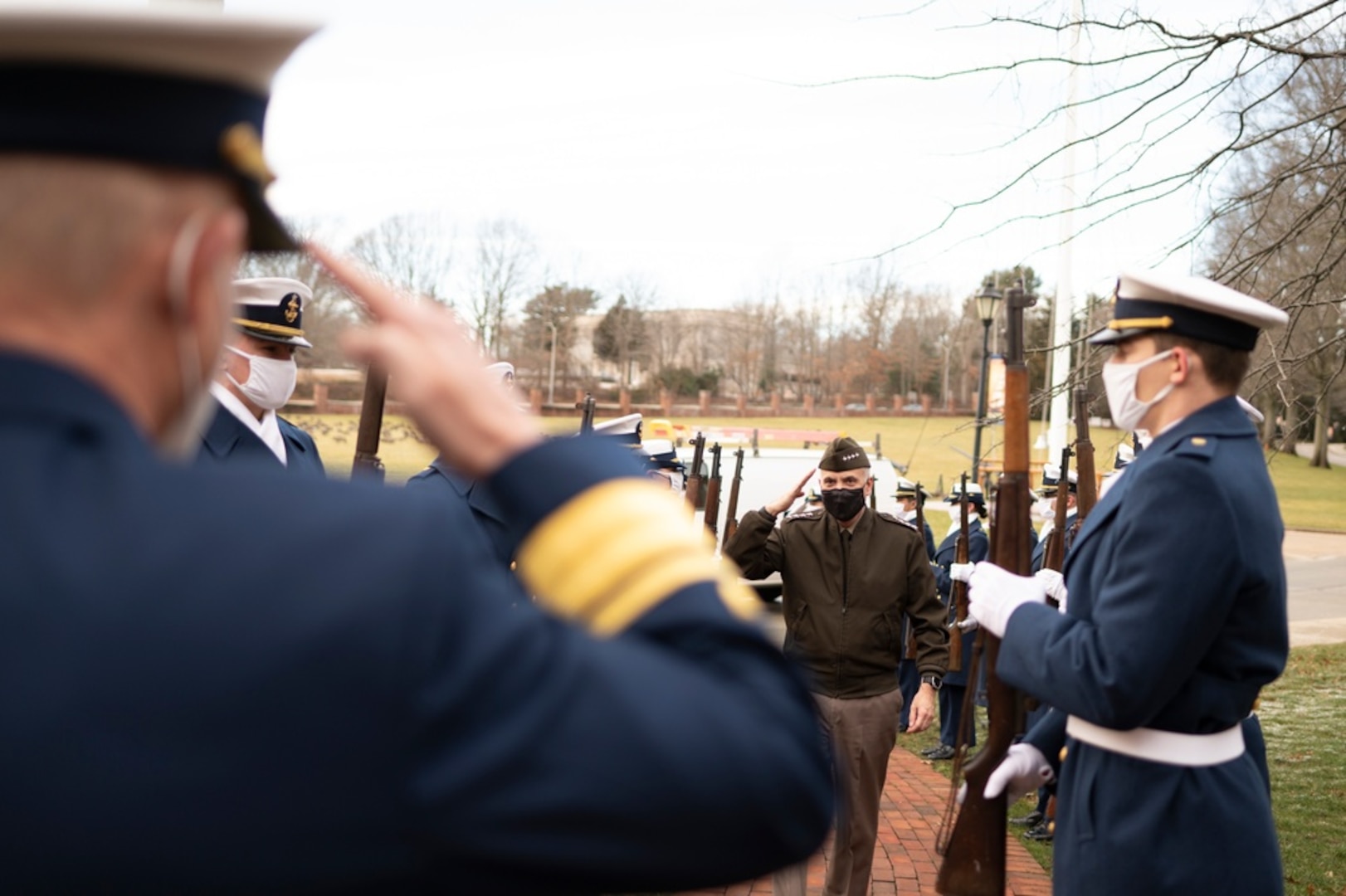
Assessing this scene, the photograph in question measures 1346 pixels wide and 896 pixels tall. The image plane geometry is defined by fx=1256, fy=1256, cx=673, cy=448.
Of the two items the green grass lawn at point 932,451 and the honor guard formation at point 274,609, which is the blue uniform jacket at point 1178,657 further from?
the green grass lawn at point 932,451

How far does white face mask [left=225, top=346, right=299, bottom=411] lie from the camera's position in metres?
4.46

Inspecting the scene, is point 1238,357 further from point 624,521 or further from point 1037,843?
point 1037,843

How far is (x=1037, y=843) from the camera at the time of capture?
8031mm

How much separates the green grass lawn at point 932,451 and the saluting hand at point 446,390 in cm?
525

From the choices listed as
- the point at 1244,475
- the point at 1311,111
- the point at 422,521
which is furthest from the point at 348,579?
the point at 1311,111

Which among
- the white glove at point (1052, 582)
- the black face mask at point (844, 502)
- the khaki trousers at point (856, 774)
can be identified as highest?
the black face mask at point (844, 502)

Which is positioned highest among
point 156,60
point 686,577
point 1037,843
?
point 156,60

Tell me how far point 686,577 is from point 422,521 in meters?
0.25

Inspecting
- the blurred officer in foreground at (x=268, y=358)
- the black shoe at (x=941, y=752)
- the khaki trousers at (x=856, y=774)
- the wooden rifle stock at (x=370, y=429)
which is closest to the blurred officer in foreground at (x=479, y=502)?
the wooden rifle stock at (x=370, y=429)

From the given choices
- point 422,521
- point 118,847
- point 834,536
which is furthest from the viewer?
point 834,536

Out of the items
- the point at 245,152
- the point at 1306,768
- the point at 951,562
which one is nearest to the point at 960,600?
the point at 1306,768

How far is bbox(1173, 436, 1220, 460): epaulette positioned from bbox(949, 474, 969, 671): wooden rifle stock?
6168 millimetres

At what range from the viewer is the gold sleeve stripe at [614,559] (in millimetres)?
1119

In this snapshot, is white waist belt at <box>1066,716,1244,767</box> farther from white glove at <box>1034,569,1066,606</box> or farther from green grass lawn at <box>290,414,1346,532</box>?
green grass lawn at <box>290,414,1346,532</box>
